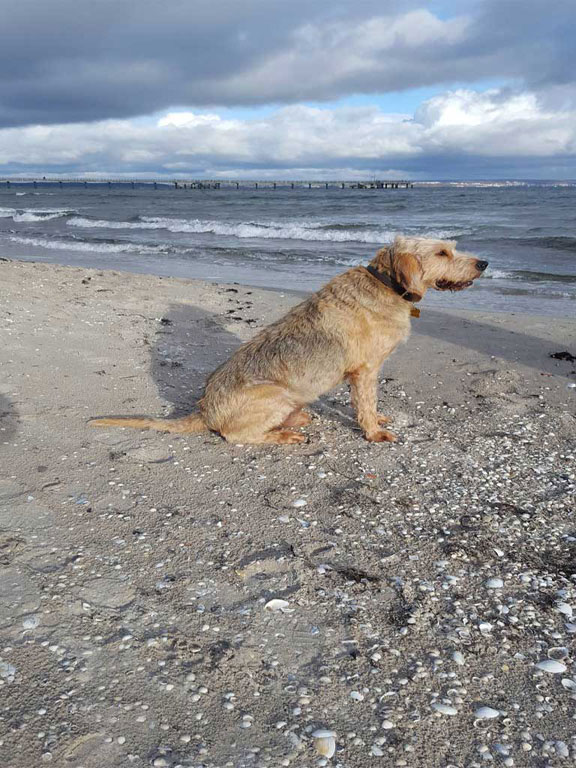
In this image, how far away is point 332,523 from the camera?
3887 millimetres

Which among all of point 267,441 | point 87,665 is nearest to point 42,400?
point 267,441

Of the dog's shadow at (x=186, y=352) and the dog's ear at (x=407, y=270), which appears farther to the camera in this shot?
the dog's shadow at (x=186, y=352)

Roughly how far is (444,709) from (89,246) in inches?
872

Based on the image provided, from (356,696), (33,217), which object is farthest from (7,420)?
(33,217)

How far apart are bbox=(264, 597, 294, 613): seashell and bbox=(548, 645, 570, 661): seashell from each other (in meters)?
1.25

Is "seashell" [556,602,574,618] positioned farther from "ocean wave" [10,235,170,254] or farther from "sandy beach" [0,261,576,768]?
"ocean wave" [10,235,170,254]

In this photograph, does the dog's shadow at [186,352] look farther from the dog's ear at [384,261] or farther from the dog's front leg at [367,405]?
the dog's ear at [384,261]

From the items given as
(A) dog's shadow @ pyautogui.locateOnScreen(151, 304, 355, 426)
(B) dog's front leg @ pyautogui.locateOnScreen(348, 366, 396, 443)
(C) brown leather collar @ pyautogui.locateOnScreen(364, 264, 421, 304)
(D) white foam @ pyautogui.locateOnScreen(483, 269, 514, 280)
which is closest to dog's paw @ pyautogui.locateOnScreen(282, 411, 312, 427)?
(A) dog's shadow @ pyautogui.locateOnScreen(151, 304, 355, 426)

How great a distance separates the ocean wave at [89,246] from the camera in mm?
20859

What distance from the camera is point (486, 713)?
2.41 metres

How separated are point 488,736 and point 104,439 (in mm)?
3656

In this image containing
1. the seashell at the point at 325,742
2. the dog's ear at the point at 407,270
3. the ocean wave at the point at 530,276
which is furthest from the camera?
the ocean wave at the point at 530,276

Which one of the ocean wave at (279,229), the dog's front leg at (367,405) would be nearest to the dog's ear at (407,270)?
the dog's front leg at (367,405)

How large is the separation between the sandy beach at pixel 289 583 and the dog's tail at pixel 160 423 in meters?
0.12
